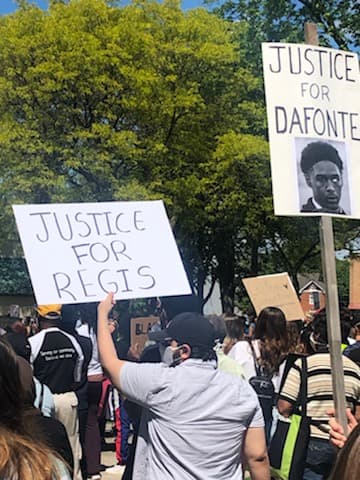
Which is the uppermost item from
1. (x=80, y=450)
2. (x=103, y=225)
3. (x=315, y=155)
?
(x=315, y=155)

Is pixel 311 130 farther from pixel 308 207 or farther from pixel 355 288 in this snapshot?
pixel 355 288

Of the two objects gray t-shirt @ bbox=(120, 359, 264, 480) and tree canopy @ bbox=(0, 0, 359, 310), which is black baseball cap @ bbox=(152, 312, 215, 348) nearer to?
gray t-shirt @ bbox=(120, 359, 264, 480)

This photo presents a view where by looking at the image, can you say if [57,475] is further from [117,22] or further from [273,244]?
[273,244]

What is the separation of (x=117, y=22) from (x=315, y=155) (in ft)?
81.2

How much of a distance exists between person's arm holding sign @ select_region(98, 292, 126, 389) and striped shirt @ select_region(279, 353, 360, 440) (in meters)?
1.31

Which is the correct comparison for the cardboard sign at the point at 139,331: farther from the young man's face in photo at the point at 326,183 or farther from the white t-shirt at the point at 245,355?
the young man's face in photo at the point at 326,183

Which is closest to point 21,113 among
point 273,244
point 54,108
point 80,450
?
point 54,108

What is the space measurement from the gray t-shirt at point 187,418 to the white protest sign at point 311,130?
2.99ft

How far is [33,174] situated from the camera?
81.4ft

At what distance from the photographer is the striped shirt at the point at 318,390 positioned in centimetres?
429

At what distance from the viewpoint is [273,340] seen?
5.72 metres

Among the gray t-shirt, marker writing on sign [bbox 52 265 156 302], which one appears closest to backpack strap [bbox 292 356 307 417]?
the gray t-shirt

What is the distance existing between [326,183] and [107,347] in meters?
1.35

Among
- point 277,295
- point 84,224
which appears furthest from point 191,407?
point 277,295
